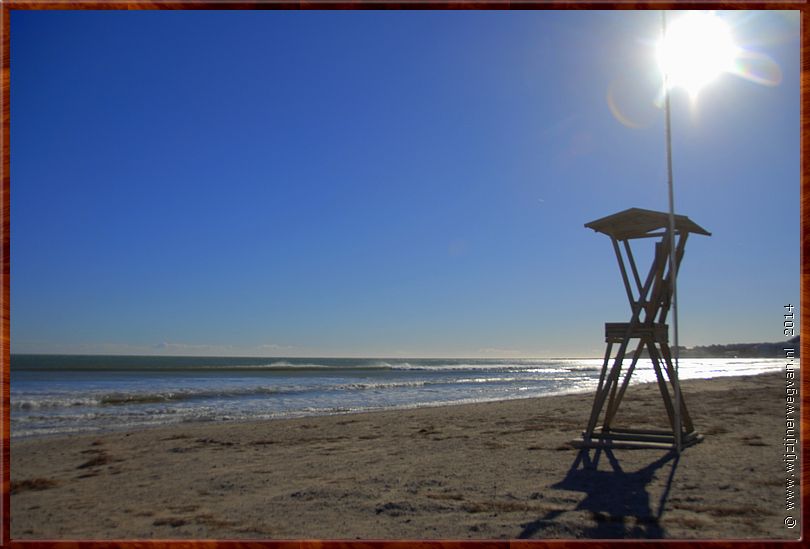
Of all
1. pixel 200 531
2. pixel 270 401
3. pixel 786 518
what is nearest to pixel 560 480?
pixel 786 518

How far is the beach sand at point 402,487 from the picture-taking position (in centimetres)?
410

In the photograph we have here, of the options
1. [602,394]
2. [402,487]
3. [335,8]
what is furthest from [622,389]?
[335,8]

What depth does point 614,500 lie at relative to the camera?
4.57 meters

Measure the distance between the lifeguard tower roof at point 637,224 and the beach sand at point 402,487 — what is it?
2524mm

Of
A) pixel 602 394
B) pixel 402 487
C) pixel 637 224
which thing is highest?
pixel 637 224

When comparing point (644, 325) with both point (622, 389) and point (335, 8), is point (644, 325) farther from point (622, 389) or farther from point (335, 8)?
point (335, 8)

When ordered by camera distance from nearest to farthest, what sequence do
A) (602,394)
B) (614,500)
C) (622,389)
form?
(614,500), (602,394), (622,389)

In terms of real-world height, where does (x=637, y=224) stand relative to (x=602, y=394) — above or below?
above

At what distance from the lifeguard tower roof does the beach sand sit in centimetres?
252

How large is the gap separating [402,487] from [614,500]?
1.79 m

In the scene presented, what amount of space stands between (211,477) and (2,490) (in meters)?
2.96

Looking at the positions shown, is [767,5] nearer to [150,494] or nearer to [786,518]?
[786,518]

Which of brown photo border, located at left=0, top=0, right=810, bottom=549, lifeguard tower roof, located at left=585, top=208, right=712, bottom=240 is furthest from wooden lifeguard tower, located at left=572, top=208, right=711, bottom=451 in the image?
brown photo border, located at left=0, top=0, right=810, bottom=549

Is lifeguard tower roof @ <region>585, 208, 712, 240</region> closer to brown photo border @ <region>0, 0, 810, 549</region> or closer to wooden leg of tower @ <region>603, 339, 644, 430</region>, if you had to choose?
wooden leg of tower @ <region>603, 339, 644, 430</region>
